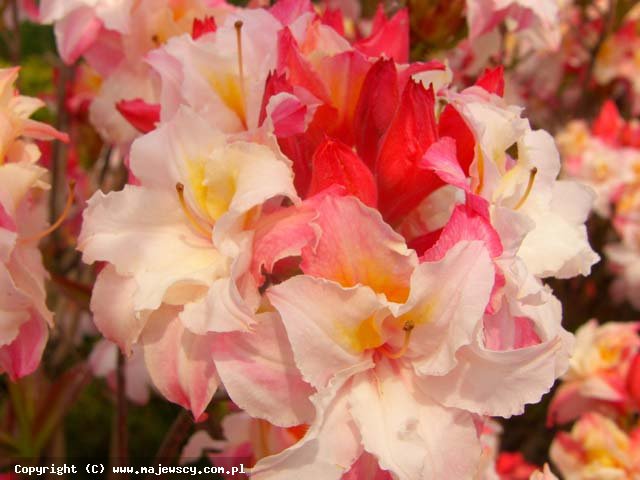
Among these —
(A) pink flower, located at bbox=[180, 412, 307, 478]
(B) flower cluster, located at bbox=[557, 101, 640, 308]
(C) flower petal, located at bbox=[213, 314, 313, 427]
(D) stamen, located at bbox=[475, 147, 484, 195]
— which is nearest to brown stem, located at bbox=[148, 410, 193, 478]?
(A) pink flower, located at bbox=[180, 412, 307, 478]

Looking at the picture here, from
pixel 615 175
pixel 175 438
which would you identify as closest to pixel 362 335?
pixel 175 438

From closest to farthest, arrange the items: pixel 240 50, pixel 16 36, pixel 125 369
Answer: pixel 240 50
pixel 125 369
pixel 16 36

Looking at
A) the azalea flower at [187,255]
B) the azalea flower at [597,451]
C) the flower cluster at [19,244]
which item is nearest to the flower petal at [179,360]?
the azalea flower at [187,255]

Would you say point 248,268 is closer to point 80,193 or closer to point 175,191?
point 175,191

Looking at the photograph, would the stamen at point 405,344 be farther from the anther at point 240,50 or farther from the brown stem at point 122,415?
the brown stem at point 122,415

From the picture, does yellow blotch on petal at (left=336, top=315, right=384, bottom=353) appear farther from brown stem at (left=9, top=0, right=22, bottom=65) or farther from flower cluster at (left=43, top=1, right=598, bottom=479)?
brown stem at (left=9, top=0, right=22, bottom=65)

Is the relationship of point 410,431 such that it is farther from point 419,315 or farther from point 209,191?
point 209,191
